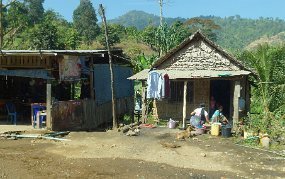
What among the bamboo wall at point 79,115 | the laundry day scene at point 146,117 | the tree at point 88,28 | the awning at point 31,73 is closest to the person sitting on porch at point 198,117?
the laundry day scene at point 146,117

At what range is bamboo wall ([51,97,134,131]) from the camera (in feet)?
55.3

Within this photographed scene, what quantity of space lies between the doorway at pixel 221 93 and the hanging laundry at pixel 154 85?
3.68 m

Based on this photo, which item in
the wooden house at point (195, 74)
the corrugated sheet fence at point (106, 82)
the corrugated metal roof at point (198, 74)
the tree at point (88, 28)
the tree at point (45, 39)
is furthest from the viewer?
the tree at point (88, 28)

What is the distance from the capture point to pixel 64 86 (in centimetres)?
2228

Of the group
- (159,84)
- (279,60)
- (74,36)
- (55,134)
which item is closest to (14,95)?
(55,134)

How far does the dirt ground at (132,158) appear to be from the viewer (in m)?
10.8

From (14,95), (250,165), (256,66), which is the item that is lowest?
(250,165)

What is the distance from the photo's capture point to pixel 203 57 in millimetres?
18859

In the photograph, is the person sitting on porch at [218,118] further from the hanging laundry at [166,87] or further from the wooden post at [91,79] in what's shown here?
the wooden post at [91,79]

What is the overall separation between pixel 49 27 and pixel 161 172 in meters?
45.9

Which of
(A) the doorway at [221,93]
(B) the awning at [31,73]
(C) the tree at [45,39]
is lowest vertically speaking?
(A) the doorway at [221,93]

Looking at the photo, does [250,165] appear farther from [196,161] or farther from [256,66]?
[256,66]

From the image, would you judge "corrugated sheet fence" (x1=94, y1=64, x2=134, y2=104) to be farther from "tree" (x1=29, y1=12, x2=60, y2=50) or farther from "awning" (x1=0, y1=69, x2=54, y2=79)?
"tree" (x1=29, y1=12, x2=60, y2=50)

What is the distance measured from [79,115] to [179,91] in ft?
16.7
